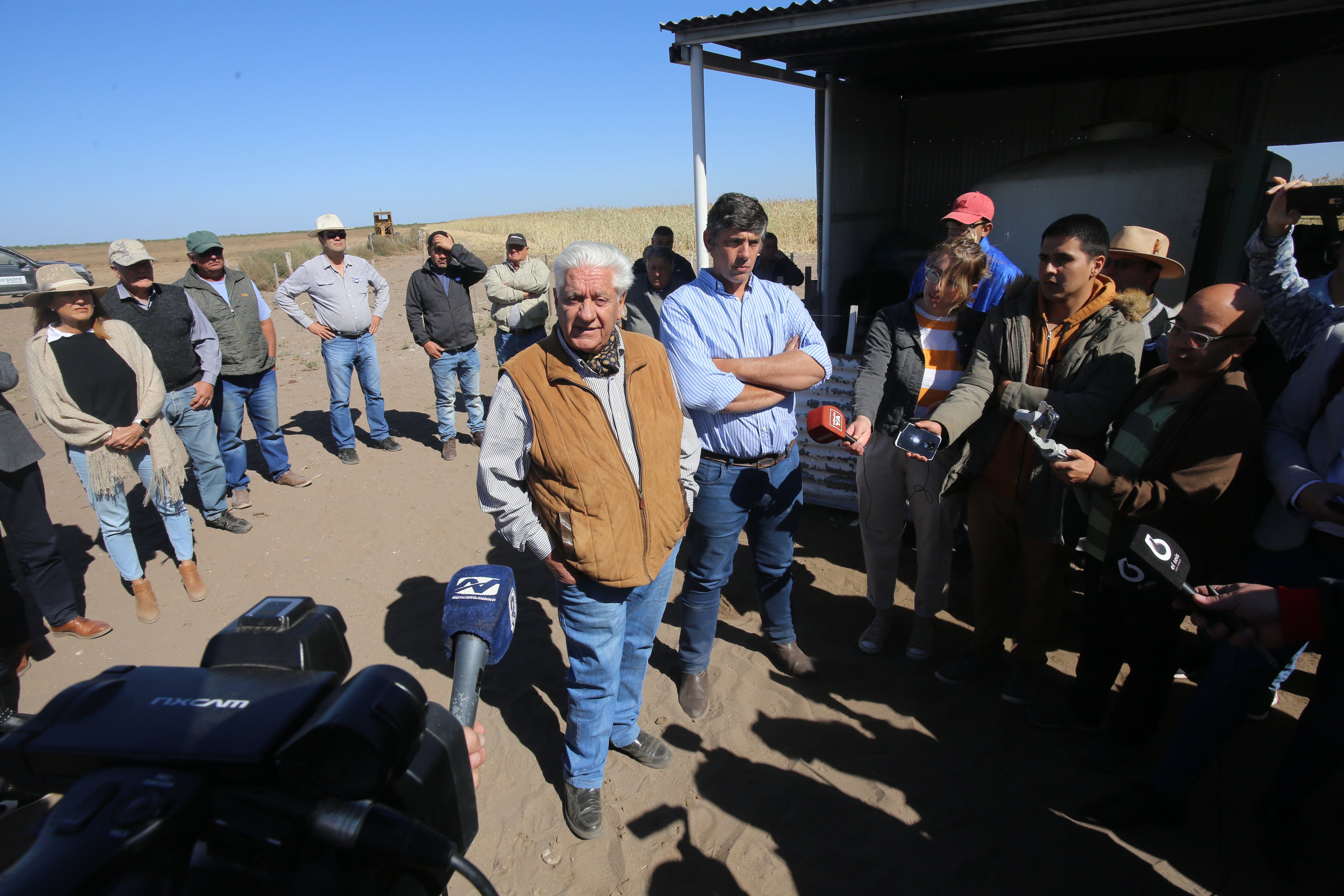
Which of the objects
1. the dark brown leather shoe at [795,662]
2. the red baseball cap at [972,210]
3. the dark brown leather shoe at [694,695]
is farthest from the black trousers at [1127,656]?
the red baseball cap at [972,210]

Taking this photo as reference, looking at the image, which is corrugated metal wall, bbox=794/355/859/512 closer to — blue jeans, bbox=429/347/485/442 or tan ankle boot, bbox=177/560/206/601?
blue jeans, bbox=429/347/485/442

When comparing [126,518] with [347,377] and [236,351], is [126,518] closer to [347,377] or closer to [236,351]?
[236,351]

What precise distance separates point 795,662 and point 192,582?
3978mm

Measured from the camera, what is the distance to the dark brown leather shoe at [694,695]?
10.9 feet

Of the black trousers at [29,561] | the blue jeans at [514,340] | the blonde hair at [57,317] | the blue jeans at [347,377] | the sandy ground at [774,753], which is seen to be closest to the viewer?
the sandy ground at [774,753]

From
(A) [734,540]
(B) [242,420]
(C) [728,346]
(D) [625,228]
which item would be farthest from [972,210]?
(D) [625,228]

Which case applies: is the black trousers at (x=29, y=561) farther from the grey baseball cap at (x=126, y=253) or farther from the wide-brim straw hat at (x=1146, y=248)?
the wide-brim straw hat at (x=1146, y=248)

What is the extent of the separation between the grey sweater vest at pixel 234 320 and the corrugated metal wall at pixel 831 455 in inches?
175

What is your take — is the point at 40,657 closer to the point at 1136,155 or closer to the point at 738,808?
the point at 738,808

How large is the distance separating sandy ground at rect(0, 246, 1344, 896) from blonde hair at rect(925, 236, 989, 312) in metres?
1.91

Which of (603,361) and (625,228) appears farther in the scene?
(625,228)

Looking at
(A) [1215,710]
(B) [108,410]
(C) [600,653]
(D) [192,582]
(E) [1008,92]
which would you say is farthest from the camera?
(E) [1008,92]

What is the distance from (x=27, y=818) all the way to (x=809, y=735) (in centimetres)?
332

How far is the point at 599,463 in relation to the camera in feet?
7.50
